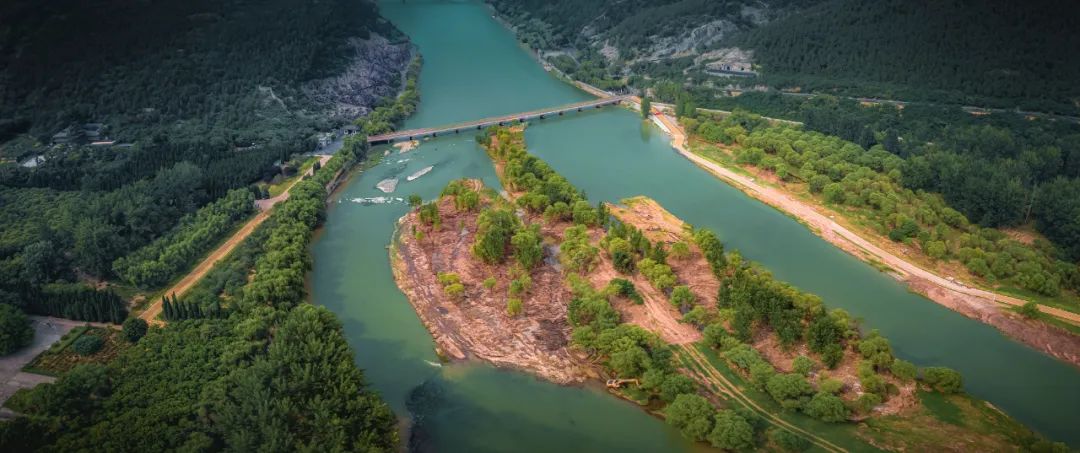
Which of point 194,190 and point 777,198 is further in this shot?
point 777,198

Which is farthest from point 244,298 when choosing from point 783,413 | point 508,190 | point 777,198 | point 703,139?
point 703,139

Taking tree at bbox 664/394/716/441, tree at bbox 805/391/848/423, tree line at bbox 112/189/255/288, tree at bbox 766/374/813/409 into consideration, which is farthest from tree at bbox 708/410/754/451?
tree line at bbox 112/189/255/288

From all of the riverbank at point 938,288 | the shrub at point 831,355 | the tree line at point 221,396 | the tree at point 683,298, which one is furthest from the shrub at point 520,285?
the riverbank at point 938,288

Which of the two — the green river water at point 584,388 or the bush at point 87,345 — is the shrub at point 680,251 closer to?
the green river water at point 584,388

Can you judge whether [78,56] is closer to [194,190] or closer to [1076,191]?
[194,190]

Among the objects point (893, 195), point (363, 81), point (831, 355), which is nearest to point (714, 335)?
point (831, 355)

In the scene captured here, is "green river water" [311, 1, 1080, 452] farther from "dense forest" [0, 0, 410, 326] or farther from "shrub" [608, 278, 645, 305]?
"dense forest" [0, 0, 410, 326]
